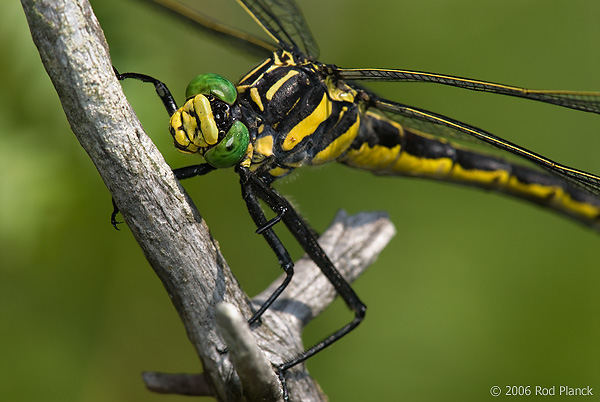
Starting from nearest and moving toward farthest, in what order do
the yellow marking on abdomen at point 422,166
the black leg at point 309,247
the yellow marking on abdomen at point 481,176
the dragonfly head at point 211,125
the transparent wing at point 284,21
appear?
the dragonfly head at point 211,125
the black leg at point 309,247
the transparent wing at point 284,21
the yellow marking on abdomen at point 422,166
the yellow marking on abdomen at point 481,176

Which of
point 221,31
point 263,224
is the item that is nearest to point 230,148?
point 263,224

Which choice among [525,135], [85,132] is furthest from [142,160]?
[525,135]

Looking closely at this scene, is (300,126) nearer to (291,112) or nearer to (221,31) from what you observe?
(291,112)

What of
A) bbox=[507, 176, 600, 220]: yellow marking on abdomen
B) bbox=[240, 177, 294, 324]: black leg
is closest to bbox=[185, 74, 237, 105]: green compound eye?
bbox=[240, 177, 294, 324]: black leg

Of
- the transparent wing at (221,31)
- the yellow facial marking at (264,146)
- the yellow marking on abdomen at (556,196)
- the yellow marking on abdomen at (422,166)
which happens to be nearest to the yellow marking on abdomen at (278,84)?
the yellow facial marking at (264,146)

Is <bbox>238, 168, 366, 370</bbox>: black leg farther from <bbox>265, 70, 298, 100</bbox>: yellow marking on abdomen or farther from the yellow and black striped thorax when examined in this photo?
<bbox>265, 70, 298, 100</bbox>: yellow marking on abdomen

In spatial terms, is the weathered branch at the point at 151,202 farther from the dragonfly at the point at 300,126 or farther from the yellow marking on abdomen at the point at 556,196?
the yellow marking on abdomen at the point at 556,196

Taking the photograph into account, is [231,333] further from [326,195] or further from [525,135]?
[525,135]
